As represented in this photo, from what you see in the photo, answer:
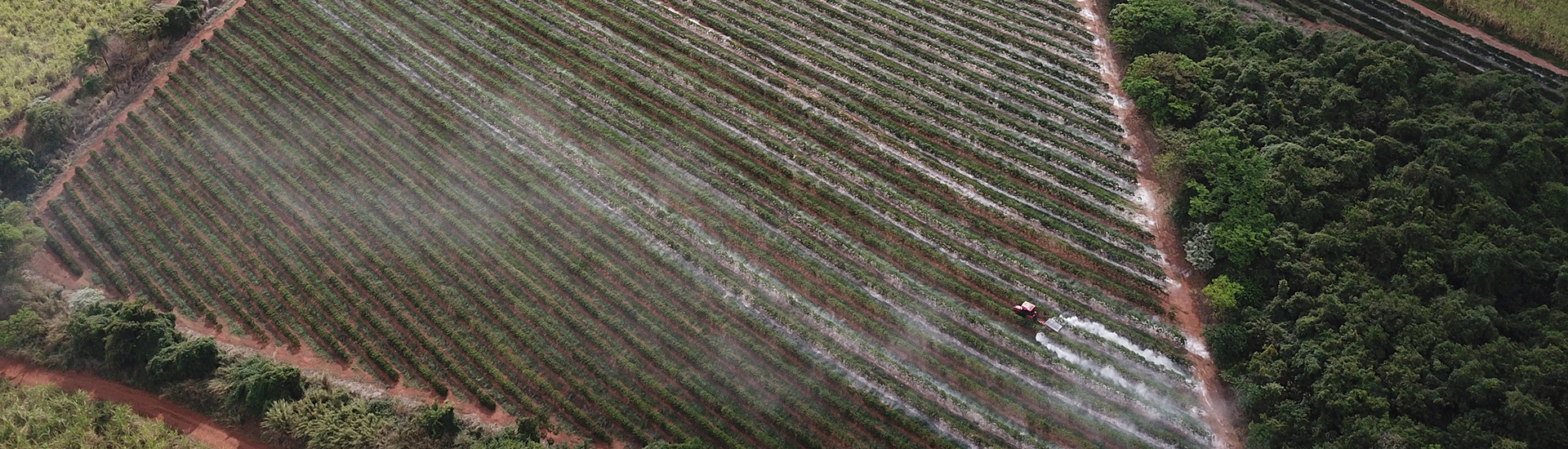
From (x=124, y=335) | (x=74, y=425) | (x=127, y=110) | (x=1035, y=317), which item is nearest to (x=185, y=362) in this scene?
(x=124, y=335)

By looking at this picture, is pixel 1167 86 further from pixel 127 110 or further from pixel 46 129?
pixel 46 129

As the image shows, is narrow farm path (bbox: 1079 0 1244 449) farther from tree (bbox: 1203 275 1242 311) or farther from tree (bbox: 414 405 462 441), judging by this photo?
tree (bbox: 414 405 462 441)

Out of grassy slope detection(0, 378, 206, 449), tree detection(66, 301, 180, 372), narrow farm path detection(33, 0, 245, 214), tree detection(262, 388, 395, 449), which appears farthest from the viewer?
narrow farm path detection(33, 0, 245, 214)

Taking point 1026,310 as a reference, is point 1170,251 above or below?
above

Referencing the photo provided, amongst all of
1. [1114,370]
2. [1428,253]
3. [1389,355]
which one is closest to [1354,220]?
[1428,253]

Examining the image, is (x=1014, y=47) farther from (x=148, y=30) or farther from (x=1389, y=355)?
(x=148, y=30)

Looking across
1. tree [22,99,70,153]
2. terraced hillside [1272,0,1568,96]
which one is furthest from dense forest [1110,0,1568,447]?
tree [22,99,70,153]
